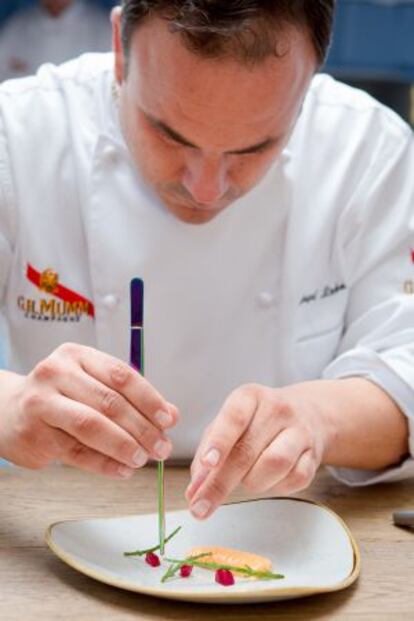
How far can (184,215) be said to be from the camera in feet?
4.52

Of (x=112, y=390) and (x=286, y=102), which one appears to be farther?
(x=286, y=102)

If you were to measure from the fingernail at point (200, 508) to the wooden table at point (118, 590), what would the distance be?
105 millimetres

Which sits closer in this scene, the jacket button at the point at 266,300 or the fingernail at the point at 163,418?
the fingernail at the point at 163,418

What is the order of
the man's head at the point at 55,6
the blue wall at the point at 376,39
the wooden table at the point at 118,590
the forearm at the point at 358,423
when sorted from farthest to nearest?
the blue wall at the point at 376,39 → the man's head at the point at 55,6 → the forearm at the point at 358,423 → the wooden table at the point at 118,590

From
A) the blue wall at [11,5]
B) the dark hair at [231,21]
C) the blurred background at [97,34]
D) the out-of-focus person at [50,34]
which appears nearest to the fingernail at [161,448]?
the dark hair at [231,21]

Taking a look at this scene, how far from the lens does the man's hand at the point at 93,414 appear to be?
105cm

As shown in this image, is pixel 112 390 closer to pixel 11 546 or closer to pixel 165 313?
pixel 11 546

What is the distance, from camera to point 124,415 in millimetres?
1059

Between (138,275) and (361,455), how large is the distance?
0.40 meters

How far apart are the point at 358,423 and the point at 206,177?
0.37m

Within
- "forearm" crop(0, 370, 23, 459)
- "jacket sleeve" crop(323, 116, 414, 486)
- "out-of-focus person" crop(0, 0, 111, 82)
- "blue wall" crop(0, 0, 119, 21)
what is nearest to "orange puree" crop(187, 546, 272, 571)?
"forearm" crop(0, 370, 23, 459)

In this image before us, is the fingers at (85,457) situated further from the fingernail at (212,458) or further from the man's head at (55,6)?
the man's head at (55,6)

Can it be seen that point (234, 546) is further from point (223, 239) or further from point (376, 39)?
point (376, 39)

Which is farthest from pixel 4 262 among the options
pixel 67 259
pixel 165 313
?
pixel 165 313
